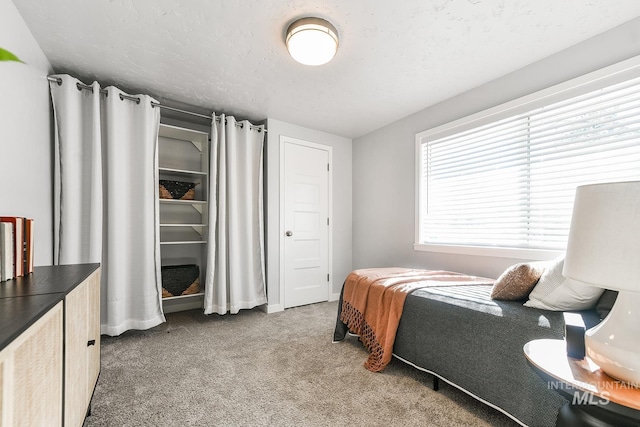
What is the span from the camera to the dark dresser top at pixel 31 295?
67 centimetres

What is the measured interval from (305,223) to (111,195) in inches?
81.8

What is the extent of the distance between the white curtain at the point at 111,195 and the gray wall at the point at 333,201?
119cm

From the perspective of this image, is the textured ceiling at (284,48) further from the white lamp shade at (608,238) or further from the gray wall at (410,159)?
the white lamp shade at (608,238)

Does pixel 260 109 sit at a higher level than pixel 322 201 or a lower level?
higher

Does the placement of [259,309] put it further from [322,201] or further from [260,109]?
[260,109]

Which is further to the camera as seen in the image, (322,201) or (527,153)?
(322,201)

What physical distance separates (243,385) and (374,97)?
2.71m

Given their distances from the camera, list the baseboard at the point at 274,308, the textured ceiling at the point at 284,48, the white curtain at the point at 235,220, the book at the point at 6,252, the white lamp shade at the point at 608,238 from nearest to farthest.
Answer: the white lamp shade at the point at 608,238, the book at the point at 6,252, the textured ceiling at the point at 284,48, the white curtain at the point at 235,220, the baseboard at the point at 274,308

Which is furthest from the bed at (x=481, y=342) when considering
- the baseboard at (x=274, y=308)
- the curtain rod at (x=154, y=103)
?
the curtain rod at (x=154, y=103)

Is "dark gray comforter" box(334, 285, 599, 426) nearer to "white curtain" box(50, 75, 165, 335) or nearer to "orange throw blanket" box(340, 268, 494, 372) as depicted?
"orange throw blanket" box(340, 268, 494, 372)

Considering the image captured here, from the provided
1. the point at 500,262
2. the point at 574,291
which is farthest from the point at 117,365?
the point at 500,262

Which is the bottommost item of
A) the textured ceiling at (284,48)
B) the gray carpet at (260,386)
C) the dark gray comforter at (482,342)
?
the gray carpet at (260,386)

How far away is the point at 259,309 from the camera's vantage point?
3.49 metres

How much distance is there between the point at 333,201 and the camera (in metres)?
4.05
